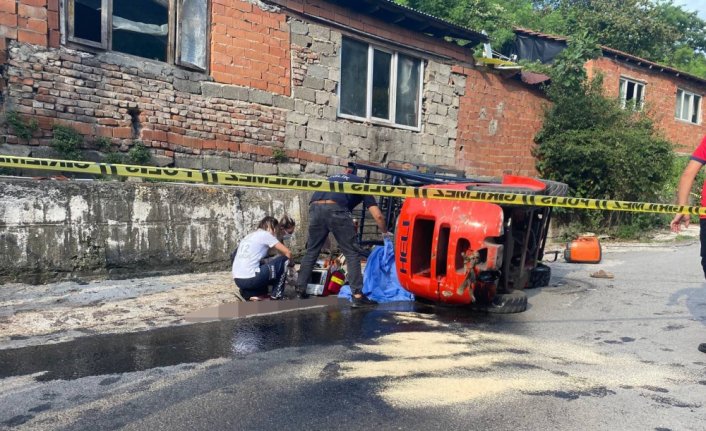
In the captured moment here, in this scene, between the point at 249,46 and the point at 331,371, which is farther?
the point at 249,46

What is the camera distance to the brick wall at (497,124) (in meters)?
14.4

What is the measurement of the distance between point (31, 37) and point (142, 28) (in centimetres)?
174

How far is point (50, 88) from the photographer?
8.19 meters

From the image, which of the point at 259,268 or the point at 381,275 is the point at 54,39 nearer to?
the point at 259,268

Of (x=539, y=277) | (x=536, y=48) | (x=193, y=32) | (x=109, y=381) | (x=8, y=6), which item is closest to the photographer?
(x=109, y=381)

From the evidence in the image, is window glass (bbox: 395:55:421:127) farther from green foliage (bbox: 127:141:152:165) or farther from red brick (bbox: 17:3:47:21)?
red brick (bbox: 17:3:47:21)

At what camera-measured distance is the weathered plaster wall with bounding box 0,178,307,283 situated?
6.46 m

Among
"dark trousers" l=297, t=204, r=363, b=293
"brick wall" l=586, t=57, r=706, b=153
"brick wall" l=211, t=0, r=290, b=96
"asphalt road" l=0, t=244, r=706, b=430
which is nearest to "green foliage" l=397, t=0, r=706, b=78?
"brick wall" l=586, t=57, r=706, b=153

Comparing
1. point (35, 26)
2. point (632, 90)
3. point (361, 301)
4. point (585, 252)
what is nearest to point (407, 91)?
point (585, 252)

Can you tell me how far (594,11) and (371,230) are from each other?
2197 centimetres

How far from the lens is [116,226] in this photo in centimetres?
712

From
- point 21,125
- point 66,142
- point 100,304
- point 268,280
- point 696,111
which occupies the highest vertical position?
point 696,111

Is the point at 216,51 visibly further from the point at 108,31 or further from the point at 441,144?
the point at 441,144

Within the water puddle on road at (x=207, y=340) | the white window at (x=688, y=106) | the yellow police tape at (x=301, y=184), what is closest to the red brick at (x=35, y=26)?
the yellow police tape at (x=301, y=184)
